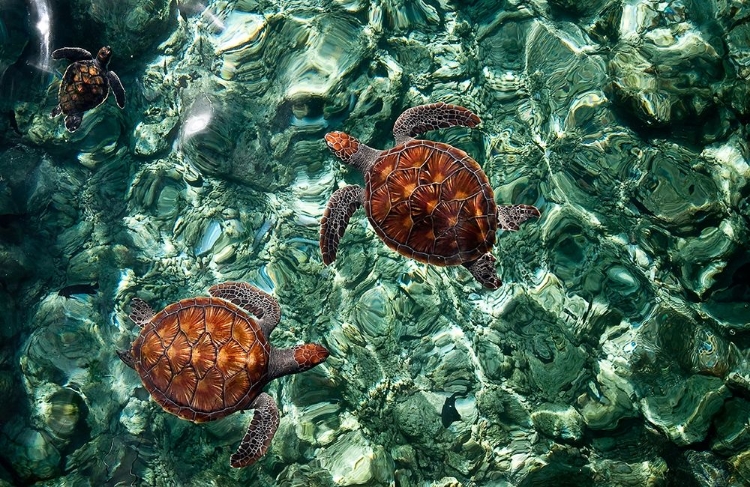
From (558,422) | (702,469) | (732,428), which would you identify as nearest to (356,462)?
(558,422)

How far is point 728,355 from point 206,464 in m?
6.36

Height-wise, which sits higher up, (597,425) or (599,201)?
(599,201)

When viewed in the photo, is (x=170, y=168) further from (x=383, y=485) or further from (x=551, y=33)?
(x=551, y=33)

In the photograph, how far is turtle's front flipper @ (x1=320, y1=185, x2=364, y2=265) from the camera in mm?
5793

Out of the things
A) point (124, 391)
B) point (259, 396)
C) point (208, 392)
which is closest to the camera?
point (208, 392)

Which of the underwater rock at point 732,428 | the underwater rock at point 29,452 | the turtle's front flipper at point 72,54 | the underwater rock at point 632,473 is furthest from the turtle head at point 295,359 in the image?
the turtle's front flipper at point 72,54

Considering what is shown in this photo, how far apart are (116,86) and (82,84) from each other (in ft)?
1.43

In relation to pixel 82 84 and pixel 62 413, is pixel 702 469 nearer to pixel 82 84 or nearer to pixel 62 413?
pixel 62 413

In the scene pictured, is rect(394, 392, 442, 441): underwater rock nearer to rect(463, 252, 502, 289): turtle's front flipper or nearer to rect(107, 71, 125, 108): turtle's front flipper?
rect(463, 252, 502, 289): turtle's front flipper

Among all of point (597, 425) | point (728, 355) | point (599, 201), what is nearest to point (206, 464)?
point (597, 425)

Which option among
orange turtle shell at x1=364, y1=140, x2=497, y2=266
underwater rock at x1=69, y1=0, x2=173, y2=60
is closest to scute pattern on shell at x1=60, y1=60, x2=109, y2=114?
underwater rock at x1=69, y1=0, x2=173, y2=60

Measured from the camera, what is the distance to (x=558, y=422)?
5.45 m

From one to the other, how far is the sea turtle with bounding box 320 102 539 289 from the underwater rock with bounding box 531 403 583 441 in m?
1.63

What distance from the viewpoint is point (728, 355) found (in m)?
5.28
